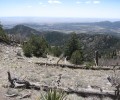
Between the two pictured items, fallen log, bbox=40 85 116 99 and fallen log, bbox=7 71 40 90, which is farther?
fallen log, bbox=7 71 40 90

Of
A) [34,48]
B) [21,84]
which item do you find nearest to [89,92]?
[21,84]

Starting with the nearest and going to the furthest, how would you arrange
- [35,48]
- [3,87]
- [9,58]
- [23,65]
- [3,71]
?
[3,87]
[3,71]
[23,65]
[9,58]
[35,48]

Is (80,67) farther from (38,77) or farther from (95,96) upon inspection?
(95,96)

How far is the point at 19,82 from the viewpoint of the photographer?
520 inches

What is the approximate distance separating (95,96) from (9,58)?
37.5 ft

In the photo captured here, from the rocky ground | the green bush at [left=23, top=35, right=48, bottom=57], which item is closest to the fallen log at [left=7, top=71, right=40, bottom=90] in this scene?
the rocky ground

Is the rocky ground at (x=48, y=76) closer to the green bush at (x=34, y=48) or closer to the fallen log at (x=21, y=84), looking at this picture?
the fallen log at (x=21, y=84)

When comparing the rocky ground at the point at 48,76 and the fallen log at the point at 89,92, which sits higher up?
the fallen log at the point at 89,92

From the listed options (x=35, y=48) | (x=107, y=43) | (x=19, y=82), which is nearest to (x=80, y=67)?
(x=19, y=82)

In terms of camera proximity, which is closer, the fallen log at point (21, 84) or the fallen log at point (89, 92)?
the fallen log at point (89, 92)

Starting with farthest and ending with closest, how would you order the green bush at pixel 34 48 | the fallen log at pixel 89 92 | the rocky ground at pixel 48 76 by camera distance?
the green bush at pixel 34 48 < the rocky ground at pixel 48 76 < the fallen log at pixel 89 92

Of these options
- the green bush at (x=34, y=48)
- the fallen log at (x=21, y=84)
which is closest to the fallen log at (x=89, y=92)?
the fallen log at (x=21, y=84)

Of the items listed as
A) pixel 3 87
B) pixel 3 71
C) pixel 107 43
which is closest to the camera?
pixel 3 87

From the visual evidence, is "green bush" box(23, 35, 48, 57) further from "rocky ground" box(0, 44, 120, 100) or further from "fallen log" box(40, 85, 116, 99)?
"fallen log" box(40, 85, 116, 99)
